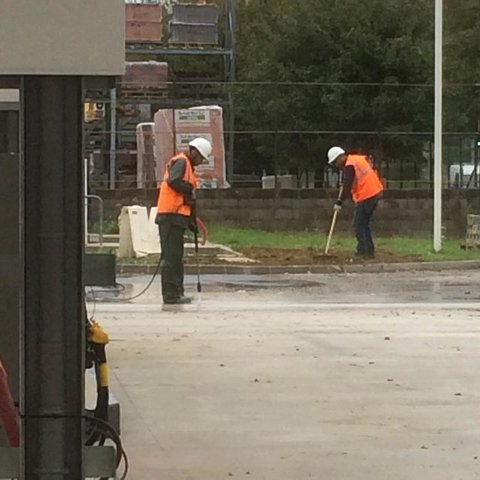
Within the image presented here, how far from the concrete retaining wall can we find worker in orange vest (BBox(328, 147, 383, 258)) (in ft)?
18.7

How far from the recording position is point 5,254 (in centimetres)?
602

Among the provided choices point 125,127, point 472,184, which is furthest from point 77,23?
point 125,127

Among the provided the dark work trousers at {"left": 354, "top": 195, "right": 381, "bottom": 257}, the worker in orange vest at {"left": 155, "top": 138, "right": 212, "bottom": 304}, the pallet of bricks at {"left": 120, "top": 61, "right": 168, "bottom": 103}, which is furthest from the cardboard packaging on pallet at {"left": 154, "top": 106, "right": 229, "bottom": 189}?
the worker in orange vest at {"left": 155, "top": 138, "right": 212, "bottom": 304}

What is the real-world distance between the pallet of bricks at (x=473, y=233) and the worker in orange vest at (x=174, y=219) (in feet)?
33.4

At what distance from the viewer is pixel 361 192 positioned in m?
21.2

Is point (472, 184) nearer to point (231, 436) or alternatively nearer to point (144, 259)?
point (144, 259)

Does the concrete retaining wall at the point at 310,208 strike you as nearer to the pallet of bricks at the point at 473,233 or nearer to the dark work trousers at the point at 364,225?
the pallet of bricks at the point at 473,233

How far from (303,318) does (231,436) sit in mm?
5940

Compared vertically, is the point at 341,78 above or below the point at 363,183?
above

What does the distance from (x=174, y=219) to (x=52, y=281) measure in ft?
33.7

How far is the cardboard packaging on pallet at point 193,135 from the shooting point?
91.1 feet

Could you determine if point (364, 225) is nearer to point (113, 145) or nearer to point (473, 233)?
point (473, 233)

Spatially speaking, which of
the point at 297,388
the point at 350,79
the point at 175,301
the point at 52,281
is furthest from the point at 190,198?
the point at 350,79

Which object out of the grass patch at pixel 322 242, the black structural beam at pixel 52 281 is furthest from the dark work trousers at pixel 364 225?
the black structural beam at pixel 52 281
